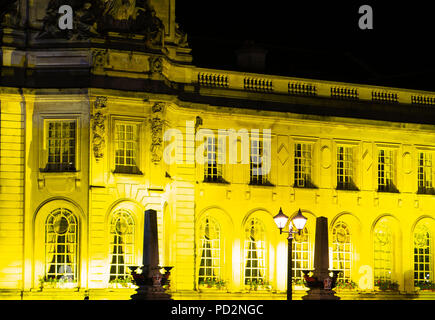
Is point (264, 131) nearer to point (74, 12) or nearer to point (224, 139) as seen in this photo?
point (224, 139)

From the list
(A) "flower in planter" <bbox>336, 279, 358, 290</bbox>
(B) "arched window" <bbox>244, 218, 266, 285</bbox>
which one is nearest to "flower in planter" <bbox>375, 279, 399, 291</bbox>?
(A) "flower in planter" <bbox>336, 279, 358, 290</bbox>

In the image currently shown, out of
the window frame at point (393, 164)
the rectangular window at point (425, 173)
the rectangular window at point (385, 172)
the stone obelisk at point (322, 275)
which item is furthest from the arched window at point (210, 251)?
the rectangular window at point (425, 173)

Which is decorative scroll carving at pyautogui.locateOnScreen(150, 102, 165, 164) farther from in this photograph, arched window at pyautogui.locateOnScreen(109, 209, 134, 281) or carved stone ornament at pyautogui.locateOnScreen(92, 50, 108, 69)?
carved stone ornament at pyautogui.locateOnScreen(92, 50, 108, 69)

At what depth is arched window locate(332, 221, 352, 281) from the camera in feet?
193

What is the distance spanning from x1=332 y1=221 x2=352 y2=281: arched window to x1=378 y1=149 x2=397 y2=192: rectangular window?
2551mm

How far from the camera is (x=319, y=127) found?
58.6 meters

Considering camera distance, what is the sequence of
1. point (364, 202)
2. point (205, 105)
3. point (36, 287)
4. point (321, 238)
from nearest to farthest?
point (321, 238), point (36, 287), point (205, 105), point (364, 202)

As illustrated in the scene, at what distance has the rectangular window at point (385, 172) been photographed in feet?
198

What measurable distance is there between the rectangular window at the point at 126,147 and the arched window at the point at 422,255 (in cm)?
1451
